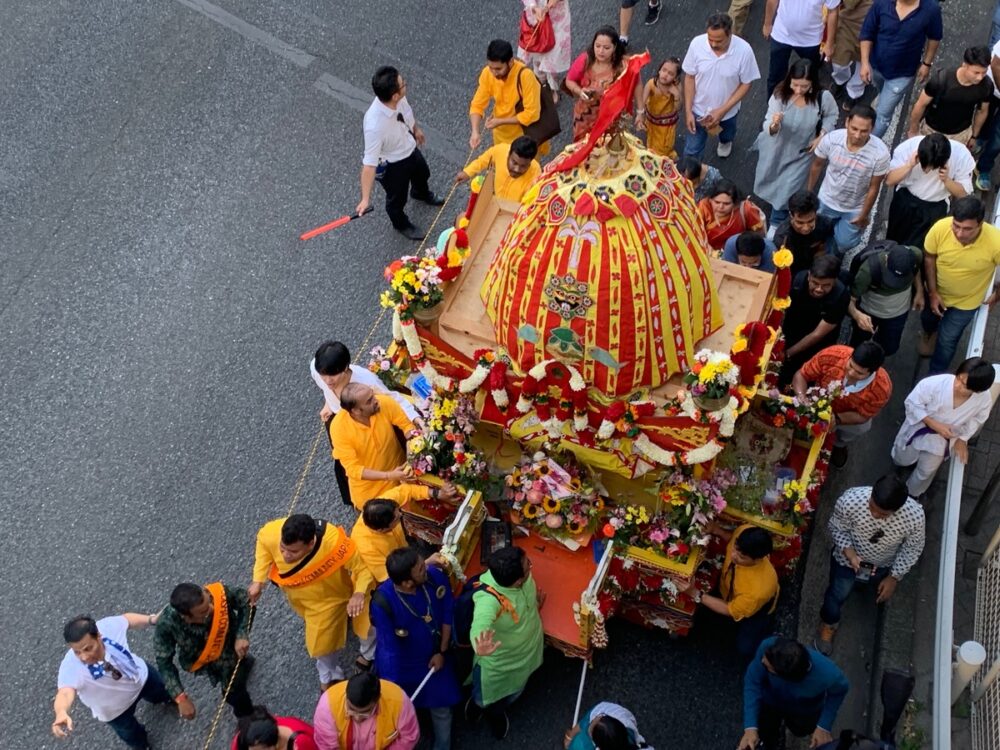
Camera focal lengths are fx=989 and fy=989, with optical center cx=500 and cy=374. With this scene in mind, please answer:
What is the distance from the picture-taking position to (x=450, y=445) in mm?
6418

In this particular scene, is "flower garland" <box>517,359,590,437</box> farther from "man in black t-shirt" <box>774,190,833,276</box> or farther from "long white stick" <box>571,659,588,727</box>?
"man in black t-shirt" <box>774,190,833,276</box>

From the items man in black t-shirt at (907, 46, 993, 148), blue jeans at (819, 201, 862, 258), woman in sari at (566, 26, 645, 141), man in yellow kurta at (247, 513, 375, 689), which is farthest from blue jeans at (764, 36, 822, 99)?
man in yellow kurta at (247, 513, 375, 689)

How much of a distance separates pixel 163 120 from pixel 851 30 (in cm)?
707

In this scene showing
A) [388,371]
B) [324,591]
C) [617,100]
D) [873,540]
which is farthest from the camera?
[388,371]

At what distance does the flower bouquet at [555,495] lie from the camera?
243 inches

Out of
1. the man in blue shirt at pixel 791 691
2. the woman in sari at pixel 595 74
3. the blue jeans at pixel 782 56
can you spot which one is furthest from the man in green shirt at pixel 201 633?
the blue jeans at pixel 782 56

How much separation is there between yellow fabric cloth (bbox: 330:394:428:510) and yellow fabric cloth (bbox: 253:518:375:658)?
1.71 feet

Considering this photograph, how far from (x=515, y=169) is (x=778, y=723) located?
4267 mm

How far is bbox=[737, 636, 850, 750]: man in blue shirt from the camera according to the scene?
17.6 ft

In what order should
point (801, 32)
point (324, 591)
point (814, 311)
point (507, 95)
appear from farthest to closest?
point (801, 32)
point (507, 95)
point (814, 311)
point (324, 591)

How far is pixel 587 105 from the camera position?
8.71 meters

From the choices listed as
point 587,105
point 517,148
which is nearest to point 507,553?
point 517,148

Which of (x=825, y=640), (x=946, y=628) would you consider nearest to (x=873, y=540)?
(x=946, y=628)

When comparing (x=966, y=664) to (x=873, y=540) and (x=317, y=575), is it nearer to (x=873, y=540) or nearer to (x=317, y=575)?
(x=873, y=540)
